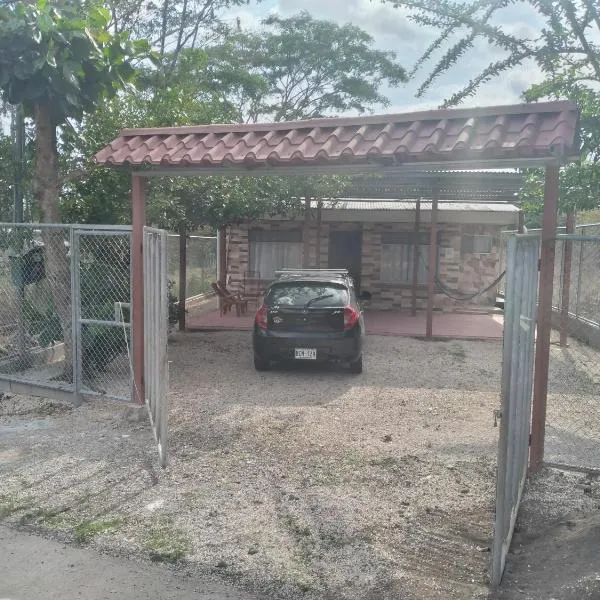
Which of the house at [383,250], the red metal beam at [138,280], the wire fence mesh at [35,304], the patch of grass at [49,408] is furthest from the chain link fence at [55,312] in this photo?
the house at [383,250]

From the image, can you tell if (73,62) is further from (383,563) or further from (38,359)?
(383,563)

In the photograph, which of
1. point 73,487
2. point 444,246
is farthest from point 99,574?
point 444,246

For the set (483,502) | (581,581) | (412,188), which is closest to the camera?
(581,581)

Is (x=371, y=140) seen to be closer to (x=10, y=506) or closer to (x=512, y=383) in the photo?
(x=512, y=383)

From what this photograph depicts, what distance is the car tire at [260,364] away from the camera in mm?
9047

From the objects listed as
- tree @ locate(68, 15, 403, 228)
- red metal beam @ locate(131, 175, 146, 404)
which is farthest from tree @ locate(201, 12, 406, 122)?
red metal beam @ locate(131, 175, 146, 404)

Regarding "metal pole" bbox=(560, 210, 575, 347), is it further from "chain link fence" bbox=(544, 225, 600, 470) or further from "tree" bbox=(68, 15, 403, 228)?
"tree" bbox=(68, 15, 403, 228)

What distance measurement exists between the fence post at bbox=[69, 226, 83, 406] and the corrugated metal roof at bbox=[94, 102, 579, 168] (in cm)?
94

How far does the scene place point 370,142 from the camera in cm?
557

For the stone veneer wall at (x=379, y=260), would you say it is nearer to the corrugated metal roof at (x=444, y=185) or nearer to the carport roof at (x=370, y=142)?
the corrugated metal roof at (x=444, y=185)

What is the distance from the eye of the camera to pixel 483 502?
15.1ft

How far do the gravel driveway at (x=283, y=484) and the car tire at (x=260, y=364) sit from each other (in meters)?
0.74

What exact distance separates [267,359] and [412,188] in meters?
6.26

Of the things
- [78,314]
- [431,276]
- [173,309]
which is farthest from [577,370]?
[173,309]
